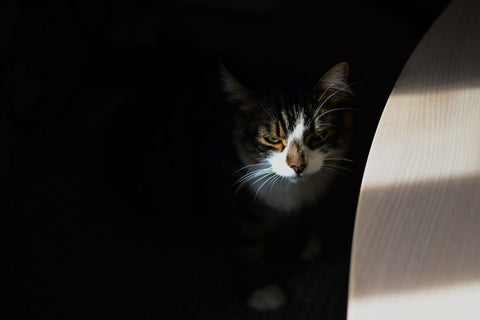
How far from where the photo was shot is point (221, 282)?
118 centimetres

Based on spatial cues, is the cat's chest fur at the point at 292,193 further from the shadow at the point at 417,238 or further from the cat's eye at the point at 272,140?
the shadow at the point at 417,238

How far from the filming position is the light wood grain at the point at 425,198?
0.46 meters

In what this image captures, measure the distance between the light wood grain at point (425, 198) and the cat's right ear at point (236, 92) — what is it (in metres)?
0.31

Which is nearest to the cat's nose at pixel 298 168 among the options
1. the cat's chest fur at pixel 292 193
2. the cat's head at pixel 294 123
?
the cat's head at pixel 294 123

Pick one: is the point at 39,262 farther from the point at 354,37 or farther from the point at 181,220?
the point at 354,37

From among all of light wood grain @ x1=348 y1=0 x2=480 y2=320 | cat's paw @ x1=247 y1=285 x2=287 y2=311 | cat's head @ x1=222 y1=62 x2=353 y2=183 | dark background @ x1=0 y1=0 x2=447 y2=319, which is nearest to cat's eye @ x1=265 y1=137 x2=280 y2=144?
cat's head @ x1=222 y1=62 x2=353 y2=183

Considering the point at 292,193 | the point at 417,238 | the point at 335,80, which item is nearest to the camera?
the point at 417,238

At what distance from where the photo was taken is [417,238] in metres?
0.51

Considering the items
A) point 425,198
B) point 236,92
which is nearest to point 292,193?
point 236,92

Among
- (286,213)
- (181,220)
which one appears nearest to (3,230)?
(181,220)

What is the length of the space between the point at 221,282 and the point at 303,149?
0.53 meters

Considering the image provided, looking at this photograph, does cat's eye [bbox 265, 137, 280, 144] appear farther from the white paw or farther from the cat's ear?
the white paw

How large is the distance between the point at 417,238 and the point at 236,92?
51cm

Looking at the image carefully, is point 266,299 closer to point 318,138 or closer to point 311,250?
point 311,250
